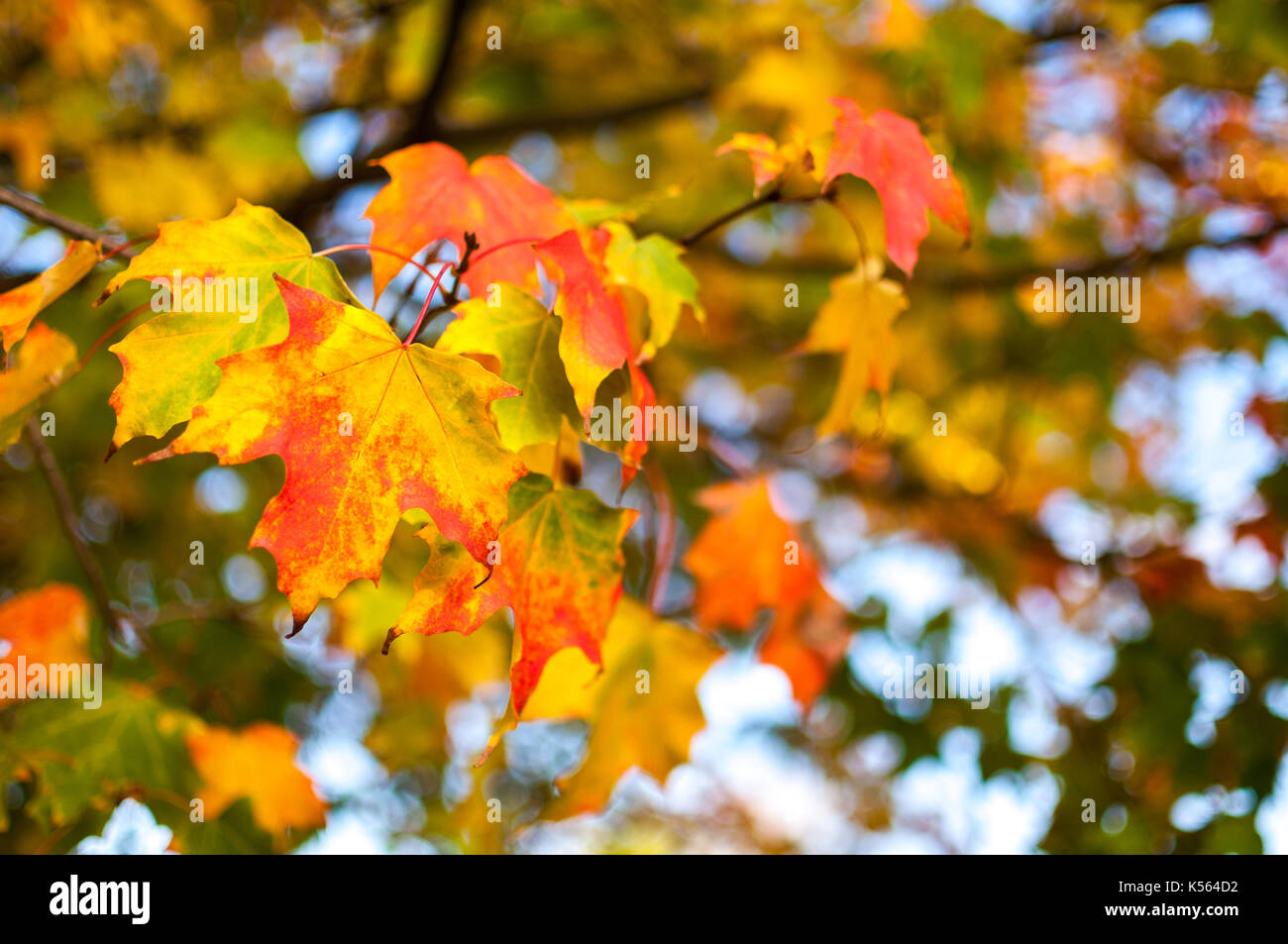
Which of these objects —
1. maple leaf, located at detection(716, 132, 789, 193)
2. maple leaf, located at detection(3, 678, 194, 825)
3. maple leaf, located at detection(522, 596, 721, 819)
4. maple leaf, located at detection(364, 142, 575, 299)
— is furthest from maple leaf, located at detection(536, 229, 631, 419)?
maple leaf, located at detection(3, 678, 194, 825)

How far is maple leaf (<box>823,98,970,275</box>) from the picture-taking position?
1494mm

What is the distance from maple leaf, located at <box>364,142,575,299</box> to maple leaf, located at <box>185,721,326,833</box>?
1.30m

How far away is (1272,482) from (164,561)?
16.5 feet

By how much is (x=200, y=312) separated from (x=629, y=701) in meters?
1.26

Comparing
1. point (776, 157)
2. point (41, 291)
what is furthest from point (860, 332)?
point (41, 291)

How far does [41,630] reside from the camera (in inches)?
90.2

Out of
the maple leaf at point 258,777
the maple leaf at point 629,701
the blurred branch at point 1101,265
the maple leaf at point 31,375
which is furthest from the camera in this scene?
the blurred branch at point 1101,265

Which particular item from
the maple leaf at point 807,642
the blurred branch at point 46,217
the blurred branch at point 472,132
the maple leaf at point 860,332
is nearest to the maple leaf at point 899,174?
the maple leaf at point 860,332

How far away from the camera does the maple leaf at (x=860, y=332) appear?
183 cm

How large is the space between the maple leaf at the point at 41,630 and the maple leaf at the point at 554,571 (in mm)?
1673

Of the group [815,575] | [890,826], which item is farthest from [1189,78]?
[890,826]

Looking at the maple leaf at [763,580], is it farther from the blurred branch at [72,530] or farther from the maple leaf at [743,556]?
the blurred branch at [72,530]

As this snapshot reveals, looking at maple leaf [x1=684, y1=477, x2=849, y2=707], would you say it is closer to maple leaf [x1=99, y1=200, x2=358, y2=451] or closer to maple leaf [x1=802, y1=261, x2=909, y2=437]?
maple leaf [x1=802, y1=261, x2=909, y2=437]

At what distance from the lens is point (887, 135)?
5.18 feet
